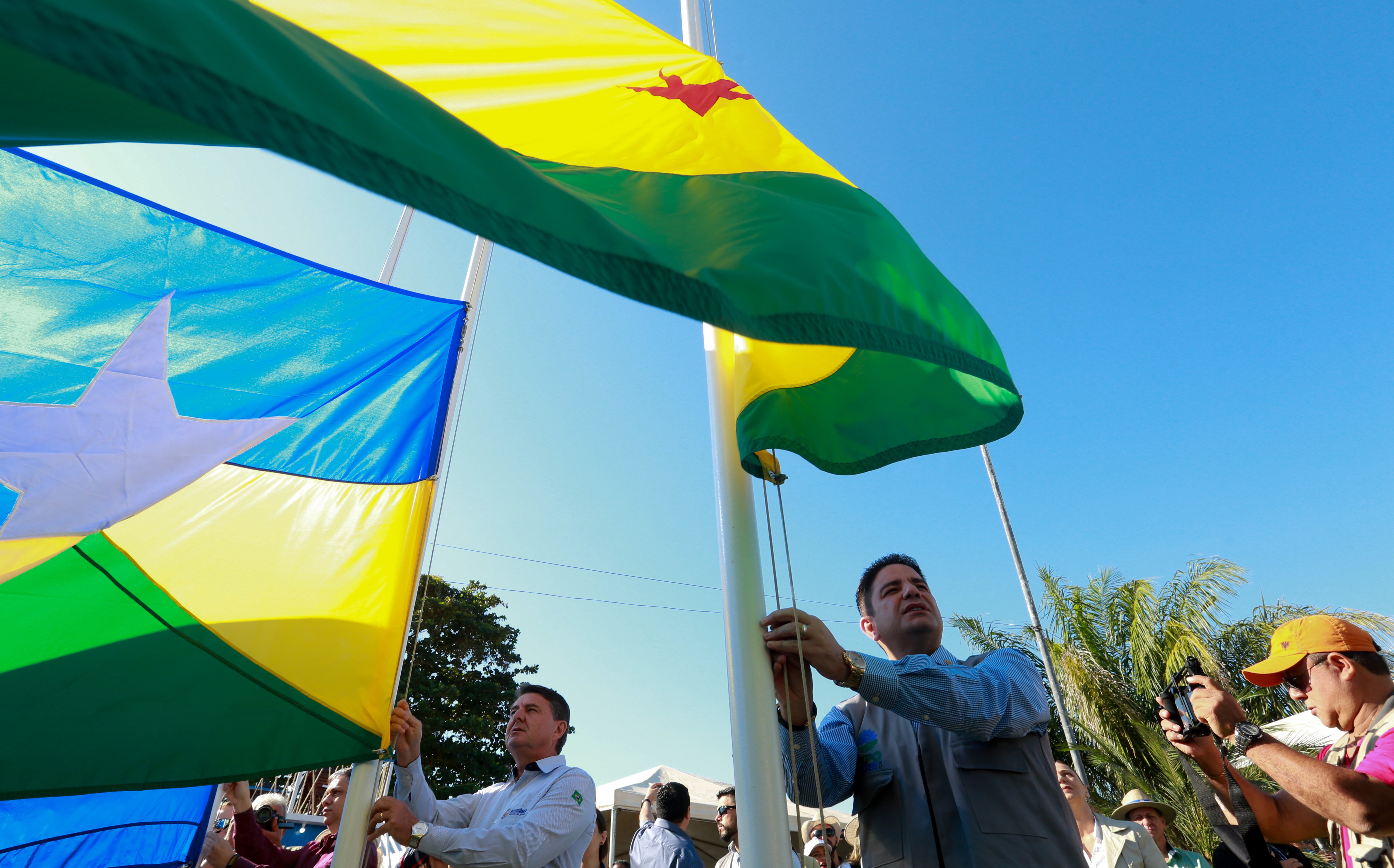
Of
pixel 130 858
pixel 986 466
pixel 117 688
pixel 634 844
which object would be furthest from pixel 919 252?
pixel 986 466

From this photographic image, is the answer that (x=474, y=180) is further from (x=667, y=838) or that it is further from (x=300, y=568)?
(x=667, y=838)

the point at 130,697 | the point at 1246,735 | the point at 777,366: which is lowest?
the point at 1246,735

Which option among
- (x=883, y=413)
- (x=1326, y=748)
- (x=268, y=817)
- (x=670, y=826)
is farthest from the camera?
(x=268, y=817)

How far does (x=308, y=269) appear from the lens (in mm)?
3389

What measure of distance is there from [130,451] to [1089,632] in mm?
16406

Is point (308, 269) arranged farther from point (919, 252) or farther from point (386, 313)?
point (919, 252)

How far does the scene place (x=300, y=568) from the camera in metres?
3.05

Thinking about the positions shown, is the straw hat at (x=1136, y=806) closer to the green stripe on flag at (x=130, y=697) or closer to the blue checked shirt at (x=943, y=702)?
the blue checked shirt at (x=943, y=702)

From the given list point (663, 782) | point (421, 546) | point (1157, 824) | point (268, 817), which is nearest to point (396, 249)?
point (421, 546)

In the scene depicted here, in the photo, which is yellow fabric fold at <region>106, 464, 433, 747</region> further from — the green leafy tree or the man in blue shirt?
the green leafy tree

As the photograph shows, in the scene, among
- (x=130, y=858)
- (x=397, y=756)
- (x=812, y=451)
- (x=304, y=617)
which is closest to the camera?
(x=812, y=451)

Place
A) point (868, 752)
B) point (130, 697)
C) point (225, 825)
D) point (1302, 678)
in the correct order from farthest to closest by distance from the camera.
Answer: point (225, 825) → point (130, 697) → point (1302, 678) → point (868, 752)

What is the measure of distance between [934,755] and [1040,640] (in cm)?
1250

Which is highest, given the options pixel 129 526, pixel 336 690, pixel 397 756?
pixel 129 526
